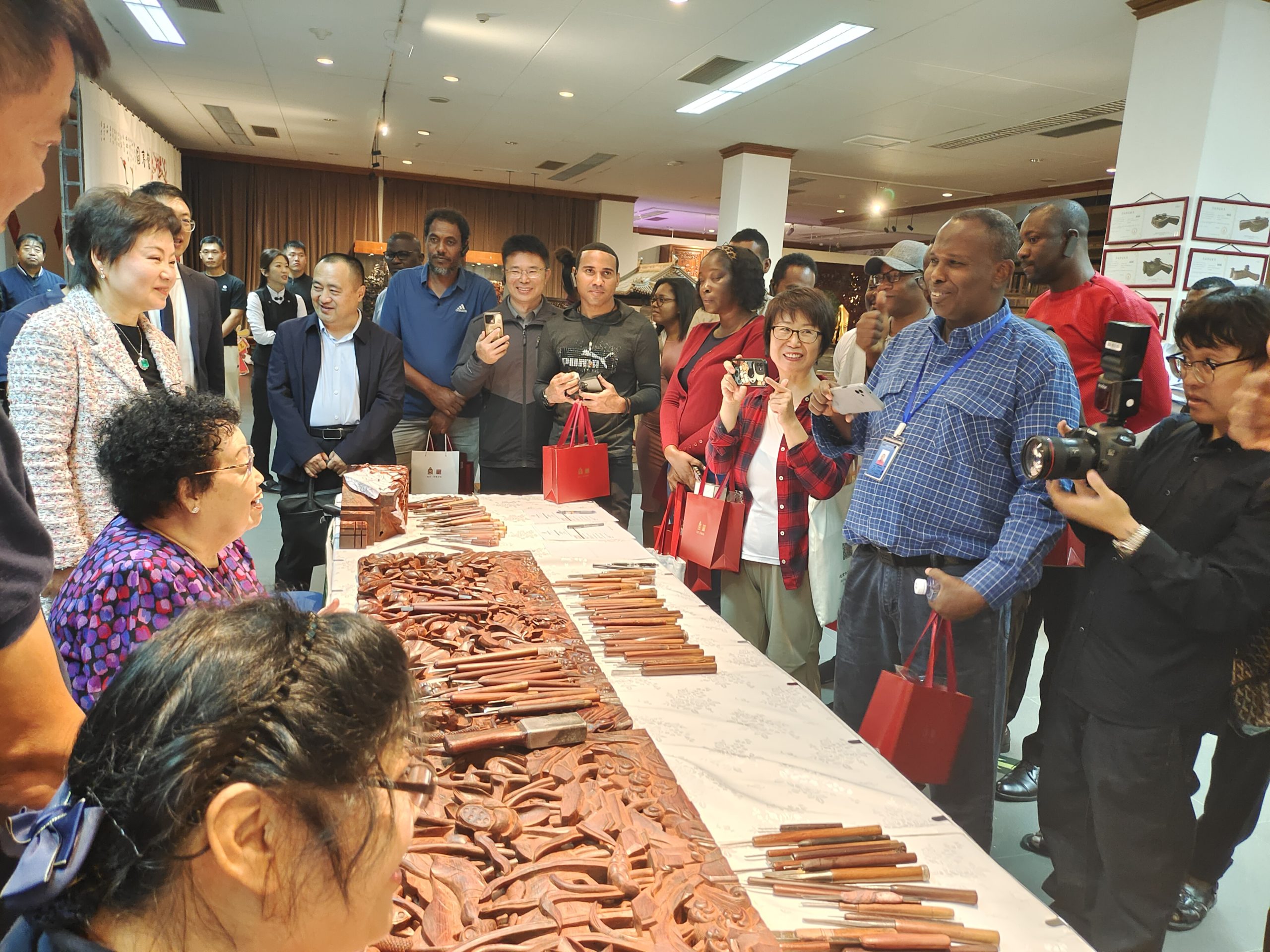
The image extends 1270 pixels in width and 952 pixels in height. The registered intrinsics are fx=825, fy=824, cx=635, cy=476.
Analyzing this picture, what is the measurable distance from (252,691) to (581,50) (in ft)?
20.7

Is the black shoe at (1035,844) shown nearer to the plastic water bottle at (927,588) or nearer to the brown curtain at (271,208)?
the plastic water bottle at (927,588)

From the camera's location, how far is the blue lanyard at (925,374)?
2025 mm

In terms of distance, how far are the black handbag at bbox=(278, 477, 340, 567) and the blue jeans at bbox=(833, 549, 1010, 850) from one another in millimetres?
2218

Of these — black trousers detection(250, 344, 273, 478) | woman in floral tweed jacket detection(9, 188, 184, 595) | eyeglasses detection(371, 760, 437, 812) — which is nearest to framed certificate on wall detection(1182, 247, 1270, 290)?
woman in floral tweed jacket detection(9, 188, 184, 595)

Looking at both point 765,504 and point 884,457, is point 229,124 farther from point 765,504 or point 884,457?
point 884,457

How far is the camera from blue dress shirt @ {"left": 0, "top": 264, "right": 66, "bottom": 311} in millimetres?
5586

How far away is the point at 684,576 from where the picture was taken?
10.1ft

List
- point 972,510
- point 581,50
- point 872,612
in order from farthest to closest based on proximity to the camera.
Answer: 1. point 581,50
2. point 872,612
3. point 972,510

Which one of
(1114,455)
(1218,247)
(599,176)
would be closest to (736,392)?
(1114,455)

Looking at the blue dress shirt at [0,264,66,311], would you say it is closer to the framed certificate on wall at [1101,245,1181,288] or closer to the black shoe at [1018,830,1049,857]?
the black shoe at [1018,830,1049,857]

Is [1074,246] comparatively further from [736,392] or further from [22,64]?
[22,64]

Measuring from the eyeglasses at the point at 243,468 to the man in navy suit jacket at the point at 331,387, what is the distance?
1.83m

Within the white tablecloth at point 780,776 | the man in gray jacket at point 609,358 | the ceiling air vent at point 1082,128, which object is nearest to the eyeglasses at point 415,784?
the white tablecloth at point 780,776

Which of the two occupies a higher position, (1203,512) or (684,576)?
(1203,512)
